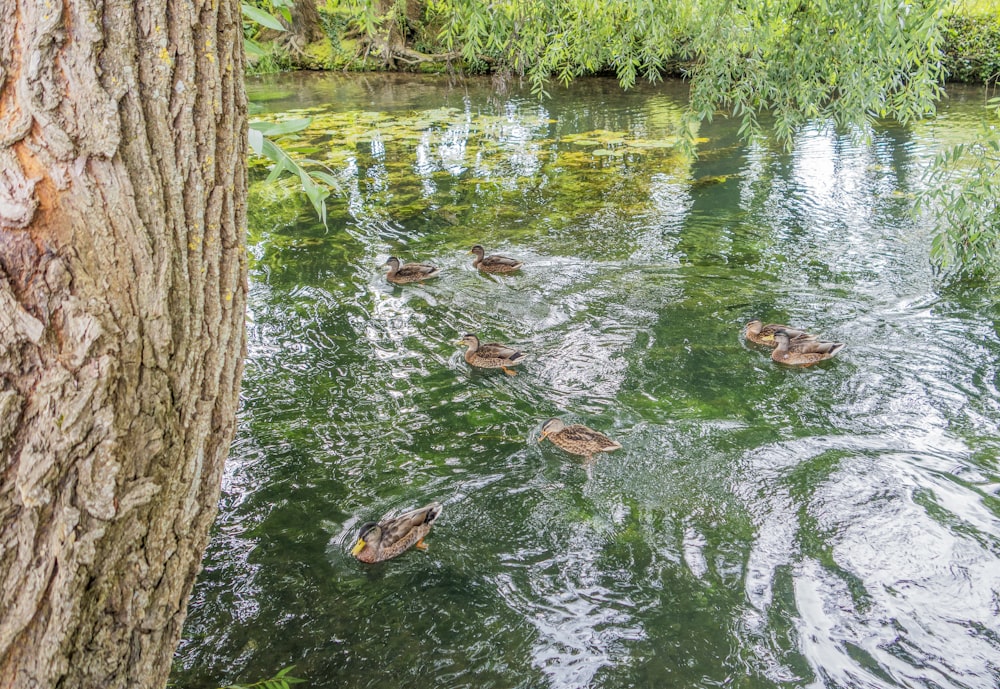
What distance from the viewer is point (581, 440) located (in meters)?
4.67

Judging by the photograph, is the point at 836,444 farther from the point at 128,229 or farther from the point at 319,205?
the point at 128,229

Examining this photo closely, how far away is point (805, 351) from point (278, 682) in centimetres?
447

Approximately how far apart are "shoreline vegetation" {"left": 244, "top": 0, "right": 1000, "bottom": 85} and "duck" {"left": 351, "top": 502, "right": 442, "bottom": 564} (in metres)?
10.4

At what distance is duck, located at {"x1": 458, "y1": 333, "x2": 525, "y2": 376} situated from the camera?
575 centimetres

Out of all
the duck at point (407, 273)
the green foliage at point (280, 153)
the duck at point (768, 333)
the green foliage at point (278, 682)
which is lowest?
the green foliage at point (278, 682)

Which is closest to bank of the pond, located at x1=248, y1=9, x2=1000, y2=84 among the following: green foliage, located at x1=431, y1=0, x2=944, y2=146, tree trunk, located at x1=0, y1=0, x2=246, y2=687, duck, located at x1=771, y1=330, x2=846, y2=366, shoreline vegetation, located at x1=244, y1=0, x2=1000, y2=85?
shoreline vegetation, located at x1=244, y1=0, x2=1000, y2=85

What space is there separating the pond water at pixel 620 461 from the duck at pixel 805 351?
0.47 feet

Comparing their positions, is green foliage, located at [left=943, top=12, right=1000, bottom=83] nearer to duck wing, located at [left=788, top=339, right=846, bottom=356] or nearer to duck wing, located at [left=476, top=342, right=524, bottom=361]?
duck wing, located at [left=788, top=339, right=846, bottom=356]

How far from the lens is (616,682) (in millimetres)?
3184

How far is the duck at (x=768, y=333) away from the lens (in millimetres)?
5730

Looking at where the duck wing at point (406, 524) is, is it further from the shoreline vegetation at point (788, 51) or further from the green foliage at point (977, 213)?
the green foliage at point (977, 213)

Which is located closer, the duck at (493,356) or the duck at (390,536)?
the duck at (390,536)

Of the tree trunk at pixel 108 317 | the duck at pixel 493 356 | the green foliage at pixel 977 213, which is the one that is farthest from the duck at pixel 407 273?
the tree trunk at pixel 108 317

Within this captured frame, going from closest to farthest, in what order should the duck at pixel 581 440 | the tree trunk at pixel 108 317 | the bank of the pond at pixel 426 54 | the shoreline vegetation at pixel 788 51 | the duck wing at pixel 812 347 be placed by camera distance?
the tree trunk at pixel 108 317 < the duck at pixel 581 440 < the shoreline vegetation at pixel 788 51 < the duck wing at pixel 812 347 < the bank of the pond at pixel 426 54
